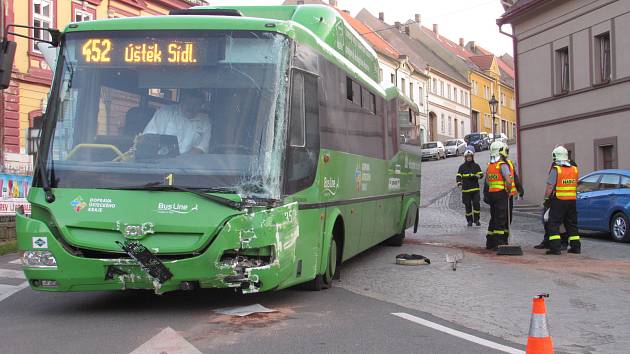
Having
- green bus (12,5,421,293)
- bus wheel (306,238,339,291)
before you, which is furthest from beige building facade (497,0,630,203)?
green bus (12,5,421,293)

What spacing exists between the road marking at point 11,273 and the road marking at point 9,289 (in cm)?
91

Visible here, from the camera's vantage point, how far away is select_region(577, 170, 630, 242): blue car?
14984 millimetres

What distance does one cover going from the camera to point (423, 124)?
216 ft

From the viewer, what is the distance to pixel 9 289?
8.94m

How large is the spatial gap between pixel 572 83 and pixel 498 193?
502 inches

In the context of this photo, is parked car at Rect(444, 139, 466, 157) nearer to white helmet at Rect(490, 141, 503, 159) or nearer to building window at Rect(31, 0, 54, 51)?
building window at Rect(31, 0, 54, 51)

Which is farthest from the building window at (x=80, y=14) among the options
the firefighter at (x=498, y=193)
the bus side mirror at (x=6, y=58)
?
the bus side mirror at (x=6, y=58)

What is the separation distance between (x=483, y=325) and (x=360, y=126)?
393cm

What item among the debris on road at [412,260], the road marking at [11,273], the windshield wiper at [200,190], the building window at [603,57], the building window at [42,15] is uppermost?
the building window at [42,15]

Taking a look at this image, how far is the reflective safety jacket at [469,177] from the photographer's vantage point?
1839cm

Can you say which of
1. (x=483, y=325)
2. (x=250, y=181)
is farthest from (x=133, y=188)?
(x=483, y=325)

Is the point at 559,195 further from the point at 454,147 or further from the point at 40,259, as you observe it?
the point at 454,147

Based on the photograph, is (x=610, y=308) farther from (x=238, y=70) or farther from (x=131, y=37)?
(x=131, y=37)

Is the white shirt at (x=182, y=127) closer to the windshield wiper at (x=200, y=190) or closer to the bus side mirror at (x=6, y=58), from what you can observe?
the windshield wiper at (x=200, y=190)
